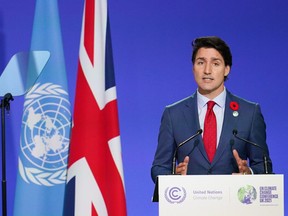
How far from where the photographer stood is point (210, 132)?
8.59 feet

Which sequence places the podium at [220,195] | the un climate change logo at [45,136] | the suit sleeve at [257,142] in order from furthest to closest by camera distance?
the un climate change logo at [45,136] < the suit sleeve at [257,142] < the podium at [220,195]

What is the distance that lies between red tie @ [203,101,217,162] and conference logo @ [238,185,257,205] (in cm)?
69

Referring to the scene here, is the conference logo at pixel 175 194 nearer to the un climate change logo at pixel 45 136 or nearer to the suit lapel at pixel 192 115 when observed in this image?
the suit lapel at pixel 192 115

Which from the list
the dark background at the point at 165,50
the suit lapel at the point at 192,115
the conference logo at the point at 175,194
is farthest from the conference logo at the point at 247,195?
the dark background at the point at 165,50

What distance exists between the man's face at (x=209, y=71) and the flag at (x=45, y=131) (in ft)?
3.20

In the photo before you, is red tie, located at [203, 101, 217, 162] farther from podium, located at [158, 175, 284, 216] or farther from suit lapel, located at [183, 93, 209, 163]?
podium, located at [158, 175, 284, 216]

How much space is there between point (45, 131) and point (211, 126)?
113 cm

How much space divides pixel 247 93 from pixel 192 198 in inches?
78.0

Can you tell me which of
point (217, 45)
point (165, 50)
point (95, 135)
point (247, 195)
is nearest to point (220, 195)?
point (247, 195)

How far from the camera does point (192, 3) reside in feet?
12.3

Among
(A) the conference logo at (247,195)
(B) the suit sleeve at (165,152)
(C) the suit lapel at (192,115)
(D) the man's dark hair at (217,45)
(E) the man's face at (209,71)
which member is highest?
(D) the man's dark hair at (217,45)

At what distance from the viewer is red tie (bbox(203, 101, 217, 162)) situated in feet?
8.47

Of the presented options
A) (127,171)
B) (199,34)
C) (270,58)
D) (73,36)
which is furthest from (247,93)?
(73,36)

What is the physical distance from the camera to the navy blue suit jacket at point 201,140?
256 cm
